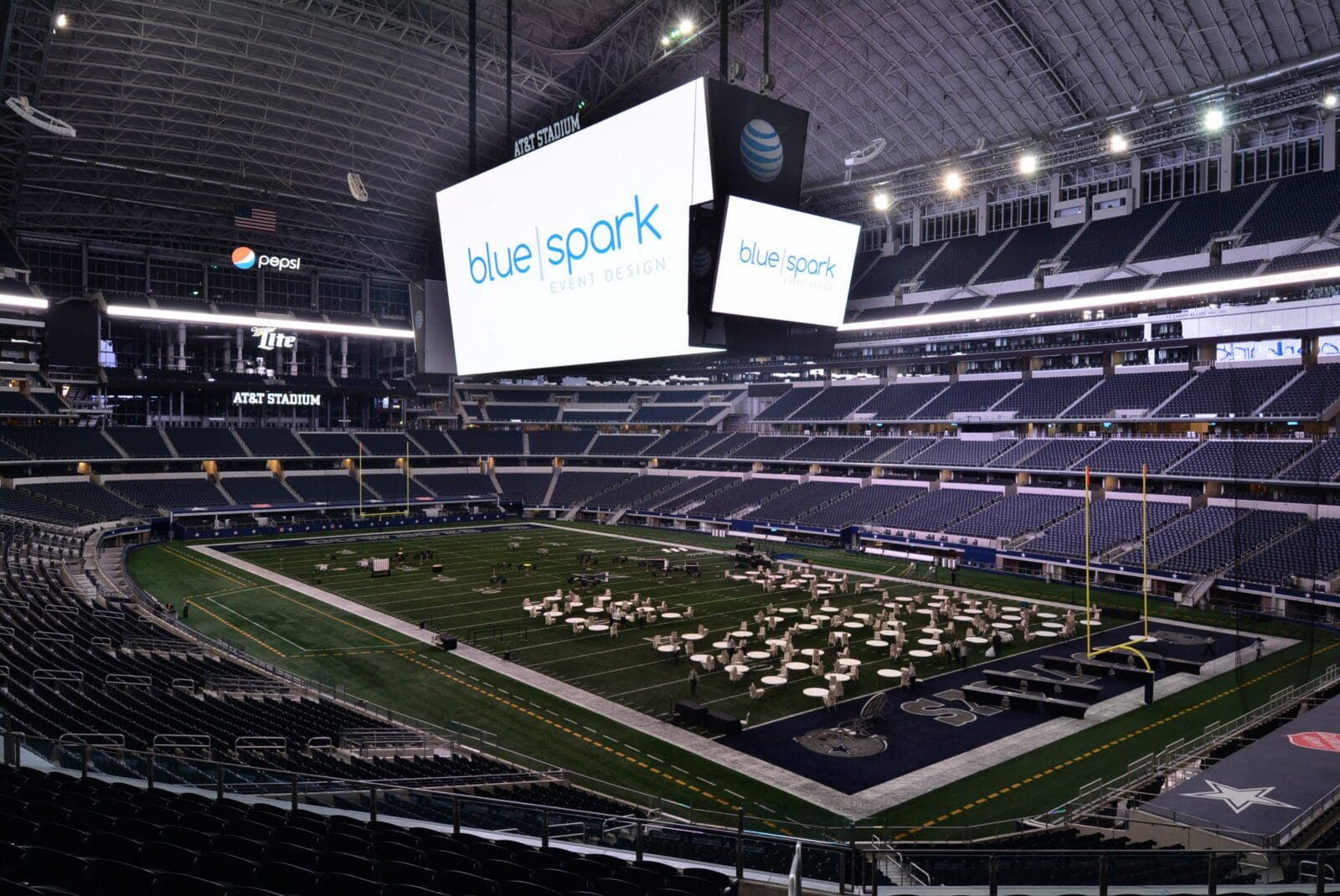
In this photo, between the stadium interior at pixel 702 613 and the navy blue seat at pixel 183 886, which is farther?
the stadium interior at pixel 702 613

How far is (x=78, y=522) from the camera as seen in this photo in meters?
49.7

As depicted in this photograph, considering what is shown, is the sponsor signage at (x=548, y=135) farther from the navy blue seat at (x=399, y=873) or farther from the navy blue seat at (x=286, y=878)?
the navy blue seat at (x=286, y=878)

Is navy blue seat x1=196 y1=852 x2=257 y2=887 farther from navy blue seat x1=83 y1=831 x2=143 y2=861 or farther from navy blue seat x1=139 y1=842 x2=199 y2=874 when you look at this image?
navy blue seat x1=83 y1=831 x2=143 y2=861

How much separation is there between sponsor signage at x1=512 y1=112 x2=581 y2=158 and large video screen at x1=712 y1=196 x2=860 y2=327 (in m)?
3.72

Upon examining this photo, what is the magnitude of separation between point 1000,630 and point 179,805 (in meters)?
29.6

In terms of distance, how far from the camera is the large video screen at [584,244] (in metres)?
12.3

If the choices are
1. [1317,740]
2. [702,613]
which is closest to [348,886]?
[1317,740]

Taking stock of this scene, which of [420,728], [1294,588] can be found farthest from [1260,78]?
[420,728]

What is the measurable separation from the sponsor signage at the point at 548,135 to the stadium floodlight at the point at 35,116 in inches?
1533

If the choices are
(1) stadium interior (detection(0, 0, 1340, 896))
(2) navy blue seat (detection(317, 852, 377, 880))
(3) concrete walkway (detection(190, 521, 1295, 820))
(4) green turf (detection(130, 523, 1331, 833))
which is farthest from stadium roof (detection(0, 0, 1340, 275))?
(2) navy blue seat (detection(317, 852, 377, 880))

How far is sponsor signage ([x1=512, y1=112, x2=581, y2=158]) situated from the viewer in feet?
46.4

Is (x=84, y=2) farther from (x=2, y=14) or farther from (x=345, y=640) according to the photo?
(x=345, y=640)

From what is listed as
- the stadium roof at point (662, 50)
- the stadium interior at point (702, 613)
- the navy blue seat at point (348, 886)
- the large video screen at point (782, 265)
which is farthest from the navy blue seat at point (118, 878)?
the stadium roof at point (662, 50)

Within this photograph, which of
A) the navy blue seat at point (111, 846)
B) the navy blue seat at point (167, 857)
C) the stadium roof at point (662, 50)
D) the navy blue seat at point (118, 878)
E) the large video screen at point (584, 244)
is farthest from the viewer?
the stadium roof at point (662, 50)
